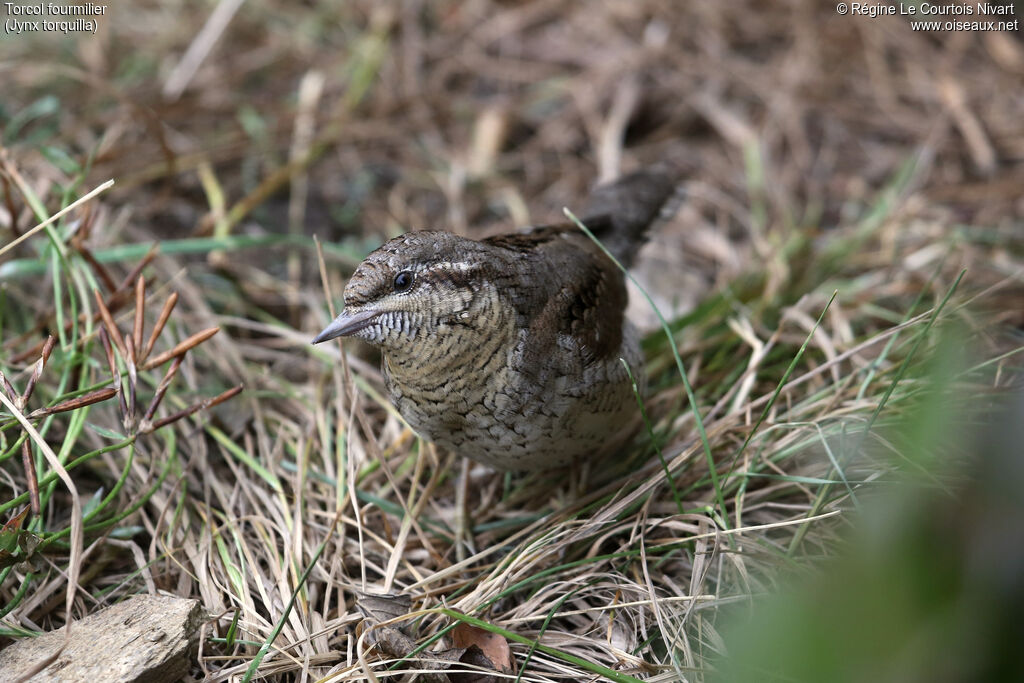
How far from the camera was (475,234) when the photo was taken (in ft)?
14.6

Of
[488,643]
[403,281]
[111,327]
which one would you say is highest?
[403,281]

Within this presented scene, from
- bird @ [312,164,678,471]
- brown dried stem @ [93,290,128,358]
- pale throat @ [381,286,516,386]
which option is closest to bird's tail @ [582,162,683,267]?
bird @ [312,164,678,471]

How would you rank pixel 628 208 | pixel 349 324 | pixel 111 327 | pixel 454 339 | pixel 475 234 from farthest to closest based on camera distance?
A: pixel 475 234 → pixel 628 208 → pixel 111 327 → pixel 454 339 → pixel 349 324

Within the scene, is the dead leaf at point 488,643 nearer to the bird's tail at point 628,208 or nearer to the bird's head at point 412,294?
the bird's head at point 412,294

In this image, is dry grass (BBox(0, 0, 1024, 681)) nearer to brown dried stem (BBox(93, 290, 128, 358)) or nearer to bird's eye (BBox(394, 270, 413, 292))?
brown dried stem (BBox(93, 290, 128, 358))

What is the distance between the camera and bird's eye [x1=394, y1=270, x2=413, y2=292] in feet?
7.43

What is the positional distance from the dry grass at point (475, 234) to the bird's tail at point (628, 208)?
1.35 feet

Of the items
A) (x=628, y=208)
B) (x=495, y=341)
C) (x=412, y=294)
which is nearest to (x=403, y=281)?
(x=412, y=294)

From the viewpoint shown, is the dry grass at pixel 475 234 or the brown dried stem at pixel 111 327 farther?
the brown dried stem at pixel 111 327

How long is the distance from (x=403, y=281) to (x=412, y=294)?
0.05m

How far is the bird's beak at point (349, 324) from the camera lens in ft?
7.30

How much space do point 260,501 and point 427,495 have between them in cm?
63

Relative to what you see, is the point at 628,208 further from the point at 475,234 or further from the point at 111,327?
the point at 111,327

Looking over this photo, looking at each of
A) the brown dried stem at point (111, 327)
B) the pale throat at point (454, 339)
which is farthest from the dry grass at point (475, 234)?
the pale throat at point (454, 339)
